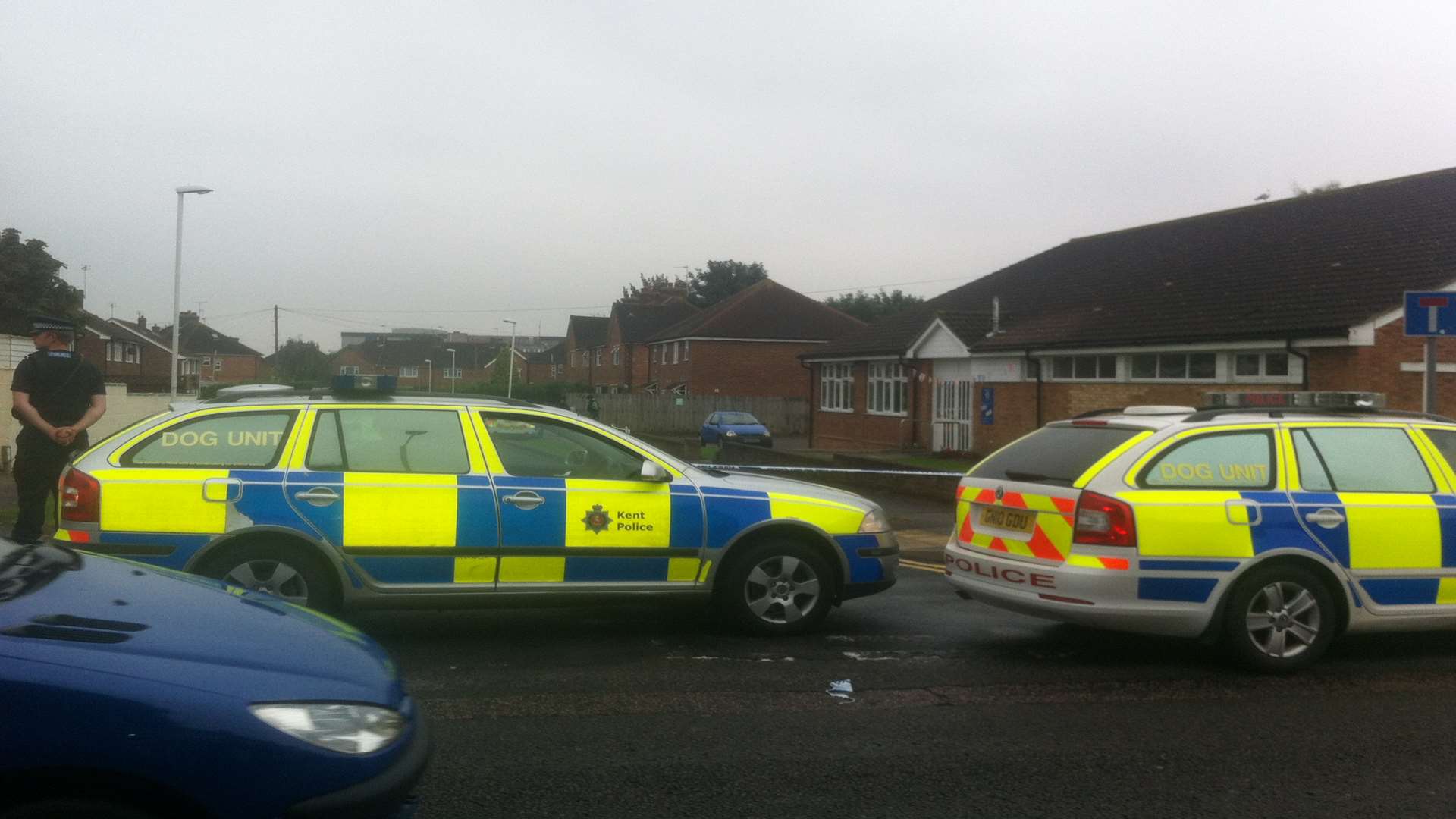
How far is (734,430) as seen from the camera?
3791 cm

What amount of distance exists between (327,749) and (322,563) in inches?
158

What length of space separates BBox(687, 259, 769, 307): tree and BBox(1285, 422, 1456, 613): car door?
83865mm

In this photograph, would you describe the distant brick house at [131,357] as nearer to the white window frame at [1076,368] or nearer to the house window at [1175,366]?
the white window frame at [1076,368]

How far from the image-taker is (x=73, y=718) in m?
2.84

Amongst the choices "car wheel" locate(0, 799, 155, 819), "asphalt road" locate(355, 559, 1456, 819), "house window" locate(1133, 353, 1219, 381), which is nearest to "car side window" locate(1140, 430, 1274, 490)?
"asphalt road" locate(355, 559, 1456, 819)

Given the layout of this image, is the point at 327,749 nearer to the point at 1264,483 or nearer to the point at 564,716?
the point at 564,716

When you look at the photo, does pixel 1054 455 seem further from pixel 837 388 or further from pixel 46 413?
pixel 837 388

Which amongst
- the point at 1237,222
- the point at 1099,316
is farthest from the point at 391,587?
the point at 1237,222

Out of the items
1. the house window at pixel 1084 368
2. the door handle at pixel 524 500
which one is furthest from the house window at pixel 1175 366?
the door handle at pixel 524 500

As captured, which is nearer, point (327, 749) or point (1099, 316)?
point (327, 749)

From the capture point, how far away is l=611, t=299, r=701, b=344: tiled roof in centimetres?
7319

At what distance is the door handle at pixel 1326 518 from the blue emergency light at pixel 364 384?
538 cm

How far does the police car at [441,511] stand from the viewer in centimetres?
686

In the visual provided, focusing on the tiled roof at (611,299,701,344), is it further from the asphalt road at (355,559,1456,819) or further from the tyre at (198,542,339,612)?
the tyre at (198,542,339,612)
